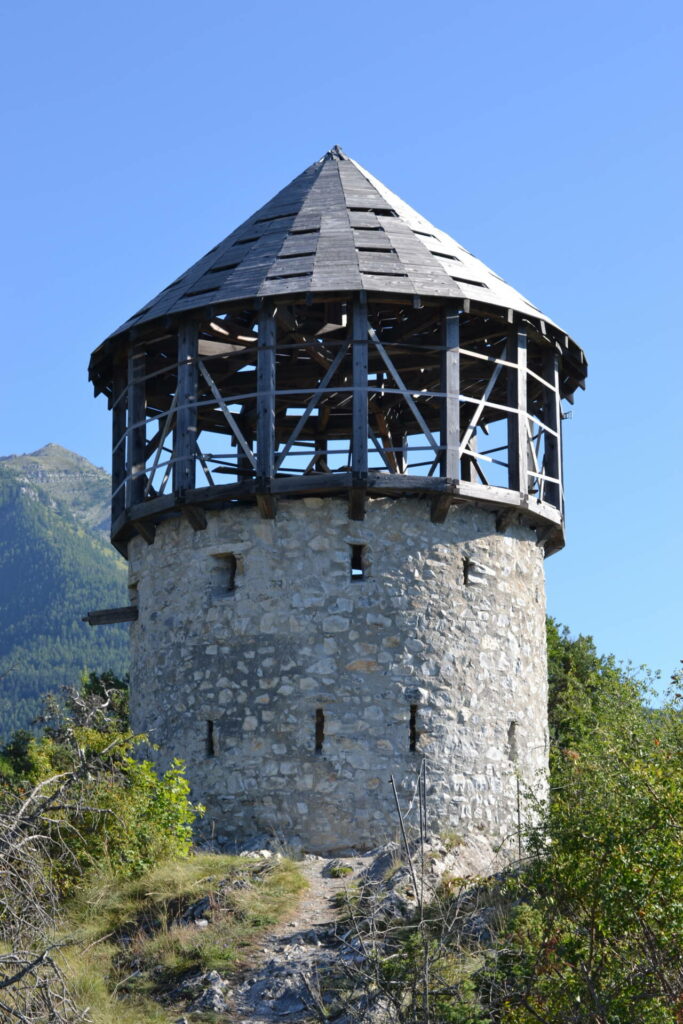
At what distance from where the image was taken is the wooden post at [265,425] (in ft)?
74.3

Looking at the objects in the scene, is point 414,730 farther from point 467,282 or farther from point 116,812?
point 467,282

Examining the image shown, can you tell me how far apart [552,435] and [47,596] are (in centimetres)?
12990

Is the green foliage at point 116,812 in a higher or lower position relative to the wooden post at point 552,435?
lower

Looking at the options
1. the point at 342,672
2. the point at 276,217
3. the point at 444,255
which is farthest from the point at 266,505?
the point at 276,217

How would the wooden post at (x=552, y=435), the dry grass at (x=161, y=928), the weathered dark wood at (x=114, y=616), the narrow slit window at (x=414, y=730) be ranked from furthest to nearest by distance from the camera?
the wooden post at (x=552, y=435) → the weathered dark wood at (x=114, y=616) → the narrow slit window at (x=414, y=730) → the dry grass at (x=161, y=928)

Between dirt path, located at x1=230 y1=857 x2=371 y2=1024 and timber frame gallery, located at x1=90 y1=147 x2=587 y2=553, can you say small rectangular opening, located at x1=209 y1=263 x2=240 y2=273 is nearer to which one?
timber frame gallery, located at x1=90 y1=147 x2=587 y2=553

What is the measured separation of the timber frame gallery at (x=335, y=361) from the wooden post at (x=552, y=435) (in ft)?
0.10

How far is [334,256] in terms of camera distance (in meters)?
24.0

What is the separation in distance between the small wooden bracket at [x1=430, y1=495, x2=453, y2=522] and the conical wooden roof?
2943 millimetres

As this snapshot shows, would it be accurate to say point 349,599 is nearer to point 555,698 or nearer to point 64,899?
point 64,899

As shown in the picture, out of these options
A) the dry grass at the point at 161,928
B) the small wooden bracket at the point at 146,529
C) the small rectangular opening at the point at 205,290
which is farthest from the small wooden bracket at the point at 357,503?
the dry grass at the point at 161,928

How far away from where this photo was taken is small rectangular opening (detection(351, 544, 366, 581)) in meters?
22.7

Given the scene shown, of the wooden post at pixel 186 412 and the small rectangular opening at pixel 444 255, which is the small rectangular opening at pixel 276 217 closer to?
the small rectangular opening at pixel 444 255

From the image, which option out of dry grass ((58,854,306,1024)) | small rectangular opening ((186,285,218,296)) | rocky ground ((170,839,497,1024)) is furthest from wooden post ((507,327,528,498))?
dry grass ((58,854,306,1024))
